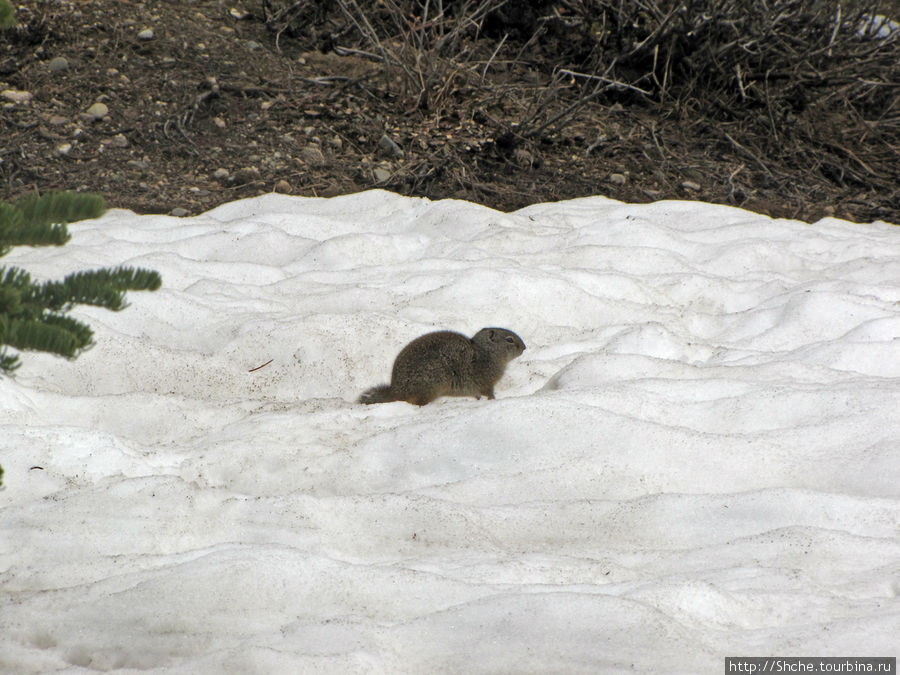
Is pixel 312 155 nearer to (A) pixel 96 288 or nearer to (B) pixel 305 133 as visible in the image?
(B) pixel 305 133

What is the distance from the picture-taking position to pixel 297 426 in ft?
12.1

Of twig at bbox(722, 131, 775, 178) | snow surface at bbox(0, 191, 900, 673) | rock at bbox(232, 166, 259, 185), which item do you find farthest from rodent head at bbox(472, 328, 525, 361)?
twig at bbox(722, 131, 775, 178)

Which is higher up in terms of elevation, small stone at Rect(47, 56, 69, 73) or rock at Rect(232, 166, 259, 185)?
small stone at Rect(47, 56, 69, 73)

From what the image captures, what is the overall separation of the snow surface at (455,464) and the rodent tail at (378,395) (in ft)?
0.19

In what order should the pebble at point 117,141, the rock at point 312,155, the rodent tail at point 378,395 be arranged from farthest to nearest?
1. the rock at point 312,155
2. the pebble at point 117,141
3. the rodent tail at point 378,395

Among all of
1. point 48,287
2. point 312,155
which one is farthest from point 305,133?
point 48,287

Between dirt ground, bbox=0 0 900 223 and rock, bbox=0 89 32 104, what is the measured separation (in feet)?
0.06

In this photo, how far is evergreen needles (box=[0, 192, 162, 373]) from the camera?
1.65 m

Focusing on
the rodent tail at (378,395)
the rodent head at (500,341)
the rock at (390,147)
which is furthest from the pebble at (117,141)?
the rodent head at (500,341)

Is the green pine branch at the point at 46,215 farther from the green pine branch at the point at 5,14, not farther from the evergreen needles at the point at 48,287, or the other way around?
the green pine branch at the point at 5,14

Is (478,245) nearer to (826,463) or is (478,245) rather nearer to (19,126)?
(826,463)

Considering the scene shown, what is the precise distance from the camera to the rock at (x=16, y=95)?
24.1 ft

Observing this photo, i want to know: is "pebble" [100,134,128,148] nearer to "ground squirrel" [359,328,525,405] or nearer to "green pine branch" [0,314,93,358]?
"ground squirrel" [359,328,525,405]

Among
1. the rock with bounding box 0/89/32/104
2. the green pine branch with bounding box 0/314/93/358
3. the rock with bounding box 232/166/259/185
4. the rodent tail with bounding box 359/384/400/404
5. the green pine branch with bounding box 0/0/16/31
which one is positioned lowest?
the rodent tail with bounding box 359/384/400/404
